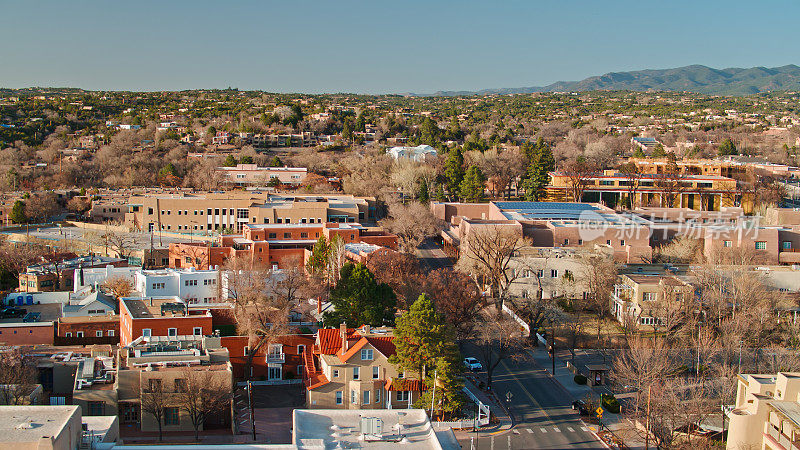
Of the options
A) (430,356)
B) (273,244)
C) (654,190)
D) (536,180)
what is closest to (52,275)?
(273,244)

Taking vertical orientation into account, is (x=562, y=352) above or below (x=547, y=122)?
below

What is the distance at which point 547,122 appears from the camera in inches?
4473

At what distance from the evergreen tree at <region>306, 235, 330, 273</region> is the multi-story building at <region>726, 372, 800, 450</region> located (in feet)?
68.7

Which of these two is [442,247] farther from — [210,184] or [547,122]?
[547,122]

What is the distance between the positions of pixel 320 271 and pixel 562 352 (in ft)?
41.3

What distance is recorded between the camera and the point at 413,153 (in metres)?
74.1

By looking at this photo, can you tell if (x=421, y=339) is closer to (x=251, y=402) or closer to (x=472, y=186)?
(x=251, y=402)

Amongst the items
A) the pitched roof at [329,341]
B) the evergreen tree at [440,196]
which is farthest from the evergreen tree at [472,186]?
the pitched roof at [329,341]

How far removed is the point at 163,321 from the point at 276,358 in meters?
3.88

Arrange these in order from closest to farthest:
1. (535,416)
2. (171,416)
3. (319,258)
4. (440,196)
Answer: (171,416)
(535,416)
(319,258)
(440,196)

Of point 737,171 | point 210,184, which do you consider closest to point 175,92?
point 210,184

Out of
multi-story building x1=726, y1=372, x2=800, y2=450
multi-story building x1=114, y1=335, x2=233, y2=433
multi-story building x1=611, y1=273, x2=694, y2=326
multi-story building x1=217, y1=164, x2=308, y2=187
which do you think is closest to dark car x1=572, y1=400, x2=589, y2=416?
multi-story building x1=726, y1=372, x2=800, y2=450

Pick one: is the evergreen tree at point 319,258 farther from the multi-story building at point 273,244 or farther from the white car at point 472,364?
the white car at point 472,364

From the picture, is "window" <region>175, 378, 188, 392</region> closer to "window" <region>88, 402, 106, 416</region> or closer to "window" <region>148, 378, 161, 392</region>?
"window" <region>148, 378, 161, 392</region>
